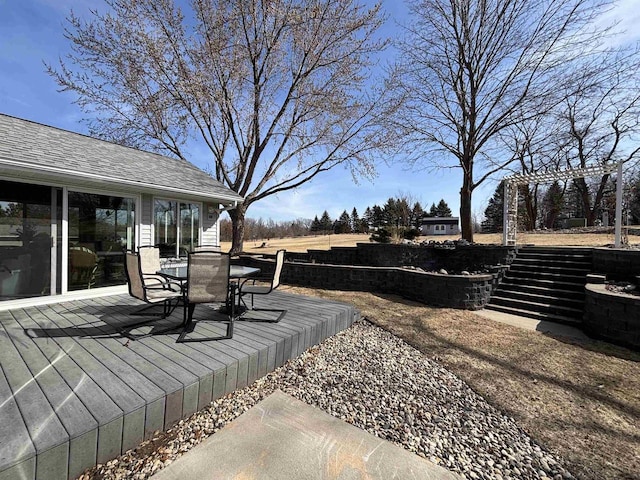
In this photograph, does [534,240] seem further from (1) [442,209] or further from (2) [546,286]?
(1) [442,209]

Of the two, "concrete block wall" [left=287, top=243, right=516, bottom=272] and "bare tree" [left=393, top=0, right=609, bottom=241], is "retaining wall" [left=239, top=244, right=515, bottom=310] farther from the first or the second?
"bare tree" [left=393, top=0, right=609, bottom=241]

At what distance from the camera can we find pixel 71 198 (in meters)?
4.73

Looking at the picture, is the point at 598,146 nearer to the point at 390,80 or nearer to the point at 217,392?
the point at 390,80

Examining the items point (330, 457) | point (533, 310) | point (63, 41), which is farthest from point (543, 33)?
point (63, 41)

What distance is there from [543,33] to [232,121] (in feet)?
42.6

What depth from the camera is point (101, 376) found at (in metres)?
2.19

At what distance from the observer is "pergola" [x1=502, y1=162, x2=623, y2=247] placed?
7379 mm

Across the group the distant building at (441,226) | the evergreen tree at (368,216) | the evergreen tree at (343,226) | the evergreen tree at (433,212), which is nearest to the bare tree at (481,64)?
the distant building at (441,226)

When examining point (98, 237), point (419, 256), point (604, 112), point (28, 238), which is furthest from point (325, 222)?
point (28, 238)

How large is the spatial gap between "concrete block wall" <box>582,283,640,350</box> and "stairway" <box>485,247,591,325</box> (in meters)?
0.62

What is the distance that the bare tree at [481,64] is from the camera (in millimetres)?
10469

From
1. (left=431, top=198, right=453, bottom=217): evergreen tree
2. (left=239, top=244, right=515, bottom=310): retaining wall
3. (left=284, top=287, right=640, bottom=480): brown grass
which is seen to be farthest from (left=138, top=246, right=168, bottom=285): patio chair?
(left=431, top=198, right=453, bottom=217): evergreen tree

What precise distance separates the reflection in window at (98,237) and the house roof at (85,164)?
14.3 inches

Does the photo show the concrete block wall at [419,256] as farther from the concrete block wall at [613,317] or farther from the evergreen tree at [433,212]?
the evergreen tree at [433,212]
